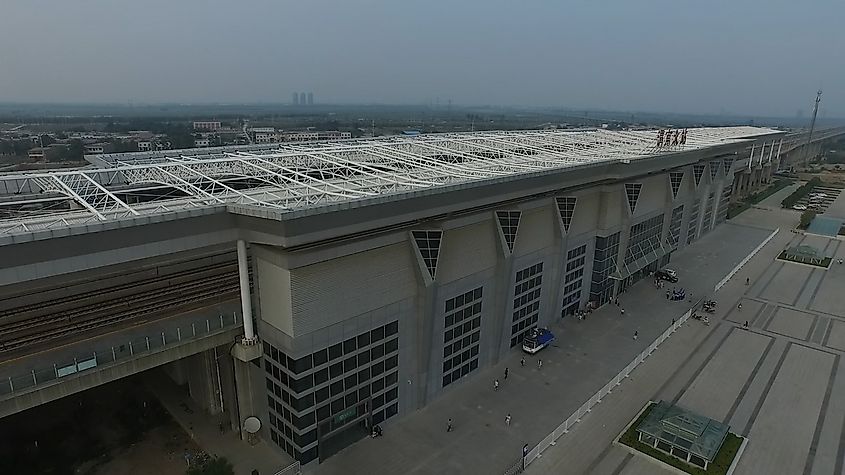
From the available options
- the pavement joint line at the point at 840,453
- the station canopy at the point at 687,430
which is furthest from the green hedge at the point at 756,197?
the station canopy at the point at 687,430

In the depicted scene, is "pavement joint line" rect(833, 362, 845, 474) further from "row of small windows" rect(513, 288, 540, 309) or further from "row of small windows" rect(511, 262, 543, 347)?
"row of small windows" rect(513, 288, 540, 309)

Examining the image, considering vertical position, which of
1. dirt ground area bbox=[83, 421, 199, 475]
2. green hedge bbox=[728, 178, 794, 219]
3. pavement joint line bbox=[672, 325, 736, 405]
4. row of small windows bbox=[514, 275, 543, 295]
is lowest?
dirt ground area bbox=[83, 421, 199, 475]

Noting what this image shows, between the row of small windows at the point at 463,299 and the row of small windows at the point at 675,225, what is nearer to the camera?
the row of small windows at the point at 463,299

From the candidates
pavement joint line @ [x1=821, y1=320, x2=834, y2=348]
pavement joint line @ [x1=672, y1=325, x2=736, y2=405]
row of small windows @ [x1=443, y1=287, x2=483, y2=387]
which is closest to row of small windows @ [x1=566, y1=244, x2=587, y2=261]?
row of small windows @ [x1=443, y1=287, x2=483, y2=387]

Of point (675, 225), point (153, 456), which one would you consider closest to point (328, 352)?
point (153, 456)

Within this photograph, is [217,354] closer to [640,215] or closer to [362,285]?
[362,285]

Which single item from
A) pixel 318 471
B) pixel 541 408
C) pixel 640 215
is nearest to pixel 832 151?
pixel 640 215

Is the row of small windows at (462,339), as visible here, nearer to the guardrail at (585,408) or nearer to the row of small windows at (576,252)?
the guardrail at (585,408)
